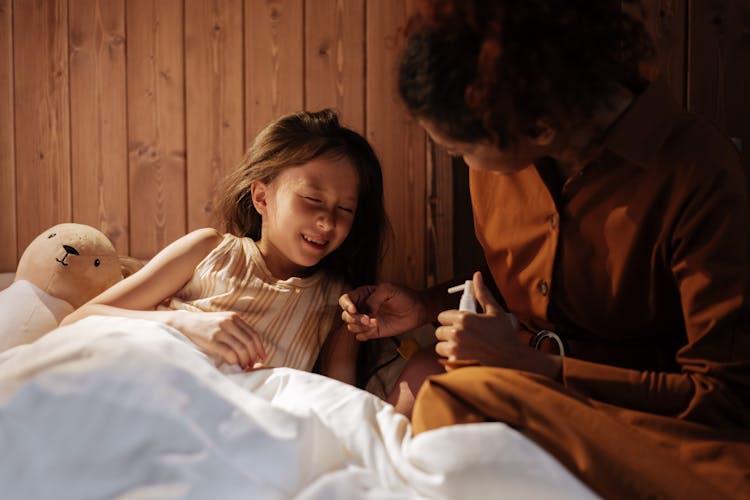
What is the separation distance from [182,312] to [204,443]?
0.49 m

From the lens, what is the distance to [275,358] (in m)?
1.34

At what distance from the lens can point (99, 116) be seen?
1855mm

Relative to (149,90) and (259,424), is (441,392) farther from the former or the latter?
(149,90)

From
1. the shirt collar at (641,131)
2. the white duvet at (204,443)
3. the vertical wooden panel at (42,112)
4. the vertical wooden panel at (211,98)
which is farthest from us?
the vertical wooden panel at (42,112)

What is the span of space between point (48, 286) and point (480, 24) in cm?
110

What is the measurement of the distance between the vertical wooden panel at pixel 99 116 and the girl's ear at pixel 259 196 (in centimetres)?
55

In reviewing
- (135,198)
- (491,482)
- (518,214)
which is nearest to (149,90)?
(135,198)

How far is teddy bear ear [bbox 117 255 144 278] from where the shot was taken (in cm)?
166

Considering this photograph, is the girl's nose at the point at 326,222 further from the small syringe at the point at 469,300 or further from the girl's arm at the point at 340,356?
the small syringe at the point at 469,300

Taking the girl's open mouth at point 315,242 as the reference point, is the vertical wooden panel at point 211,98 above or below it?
above

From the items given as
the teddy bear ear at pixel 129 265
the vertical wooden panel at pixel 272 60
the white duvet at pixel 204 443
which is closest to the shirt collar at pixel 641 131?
the white duvet at pixel 204 443

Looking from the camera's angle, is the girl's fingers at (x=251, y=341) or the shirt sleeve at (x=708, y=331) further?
the girl's fingers at (x=251, y=341)

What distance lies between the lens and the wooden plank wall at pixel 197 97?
1.48 m

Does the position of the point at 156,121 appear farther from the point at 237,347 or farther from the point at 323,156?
the point at 237,347
